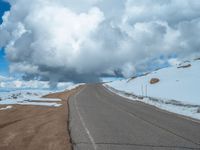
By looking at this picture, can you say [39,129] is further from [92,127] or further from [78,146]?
[78,146]

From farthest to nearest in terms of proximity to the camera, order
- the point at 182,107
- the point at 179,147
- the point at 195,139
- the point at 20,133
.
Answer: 1. the point at 182,107
2. the point at 20,133
3. the point at 195,139
4. the point at 179,147

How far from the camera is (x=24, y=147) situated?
8.67 meters

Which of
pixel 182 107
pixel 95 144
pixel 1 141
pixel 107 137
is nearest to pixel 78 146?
pixel 95 144

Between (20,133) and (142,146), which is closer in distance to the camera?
(142,146)

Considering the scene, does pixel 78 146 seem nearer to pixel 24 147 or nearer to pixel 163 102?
pixel 24 147

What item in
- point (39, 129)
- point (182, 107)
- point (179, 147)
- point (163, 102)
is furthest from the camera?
point (163, 102)

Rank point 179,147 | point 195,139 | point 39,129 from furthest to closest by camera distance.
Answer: point 39,129, point 195,139, point 179,147

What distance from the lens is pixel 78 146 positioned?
855 centimetres

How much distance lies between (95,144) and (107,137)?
123cm

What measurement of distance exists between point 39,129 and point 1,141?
→ 7.32 ft

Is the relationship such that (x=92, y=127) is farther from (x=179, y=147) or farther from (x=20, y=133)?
Result: (x=179, y=147)

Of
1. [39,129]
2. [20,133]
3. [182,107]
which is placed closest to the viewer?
[20,133]

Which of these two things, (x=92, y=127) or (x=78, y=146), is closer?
(x=78, y=146)

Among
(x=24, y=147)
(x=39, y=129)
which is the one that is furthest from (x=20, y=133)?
(x=24, y=147)
